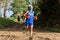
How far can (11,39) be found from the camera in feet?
37.1

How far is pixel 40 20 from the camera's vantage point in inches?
659

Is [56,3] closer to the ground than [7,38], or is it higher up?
higher up

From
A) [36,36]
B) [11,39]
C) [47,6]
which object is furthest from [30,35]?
[47,6]

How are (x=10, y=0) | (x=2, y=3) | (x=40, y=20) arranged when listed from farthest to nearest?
(x=2, y=3) < (x=10, y=0) < (x=40, y=20)

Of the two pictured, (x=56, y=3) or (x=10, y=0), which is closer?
(x=56, y=3)

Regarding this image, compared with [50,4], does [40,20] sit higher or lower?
lower

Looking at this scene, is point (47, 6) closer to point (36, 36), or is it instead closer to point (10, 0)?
point (36, 36)

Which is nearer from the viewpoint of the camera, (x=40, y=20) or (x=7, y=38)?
(x=7, y=38)

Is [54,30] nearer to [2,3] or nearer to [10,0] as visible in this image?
[10,0]

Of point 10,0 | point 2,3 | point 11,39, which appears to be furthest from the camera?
point 2,3

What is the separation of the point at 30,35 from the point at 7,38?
3.86ft

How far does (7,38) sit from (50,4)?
5.94 meters

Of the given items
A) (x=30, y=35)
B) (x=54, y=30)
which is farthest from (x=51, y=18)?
(x=30, y=35)

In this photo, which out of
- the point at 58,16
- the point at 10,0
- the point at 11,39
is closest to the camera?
the point at 11,39
